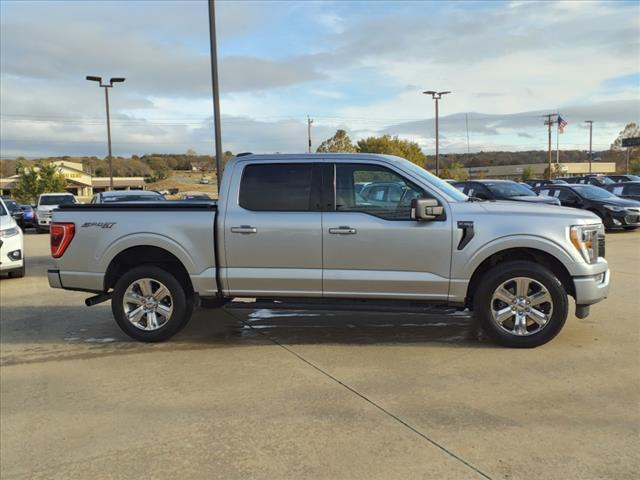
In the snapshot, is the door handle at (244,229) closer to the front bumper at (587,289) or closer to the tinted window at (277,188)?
the tinted window at (277,188)

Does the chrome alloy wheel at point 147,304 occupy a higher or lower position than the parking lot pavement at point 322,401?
higher

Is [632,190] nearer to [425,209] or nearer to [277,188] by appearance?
[425,209]

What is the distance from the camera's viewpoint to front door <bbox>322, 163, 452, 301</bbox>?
5.39m

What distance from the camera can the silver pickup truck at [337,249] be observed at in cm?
534

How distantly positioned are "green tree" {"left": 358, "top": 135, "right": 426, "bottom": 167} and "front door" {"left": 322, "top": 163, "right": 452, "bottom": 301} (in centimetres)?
4488

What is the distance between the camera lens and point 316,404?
13.8ft

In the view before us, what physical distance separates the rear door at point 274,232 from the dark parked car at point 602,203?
536 inches

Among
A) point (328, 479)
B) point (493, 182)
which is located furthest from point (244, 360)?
point (493, 182)

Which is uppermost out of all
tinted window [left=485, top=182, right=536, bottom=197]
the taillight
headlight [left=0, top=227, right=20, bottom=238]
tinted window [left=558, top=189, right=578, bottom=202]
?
tinted window [left=485, top=182, right=536, bottom=197]

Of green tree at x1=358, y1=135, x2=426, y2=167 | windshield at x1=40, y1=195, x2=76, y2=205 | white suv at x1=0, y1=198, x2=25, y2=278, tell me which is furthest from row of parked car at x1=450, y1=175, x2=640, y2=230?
green tree at x1=358, y1=135, x2=426, y2=167

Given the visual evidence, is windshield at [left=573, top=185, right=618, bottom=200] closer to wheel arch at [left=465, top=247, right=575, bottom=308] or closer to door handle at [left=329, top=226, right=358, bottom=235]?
wheel arch at [left=465, top=247, right=575, bottom=308]

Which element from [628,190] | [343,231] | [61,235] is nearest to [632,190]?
[628,190]

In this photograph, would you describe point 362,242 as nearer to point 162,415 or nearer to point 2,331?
point 162,415

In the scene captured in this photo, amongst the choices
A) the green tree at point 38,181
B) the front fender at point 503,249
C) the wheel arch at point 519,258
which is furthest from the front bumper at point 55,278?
the green tree at point 38,181
